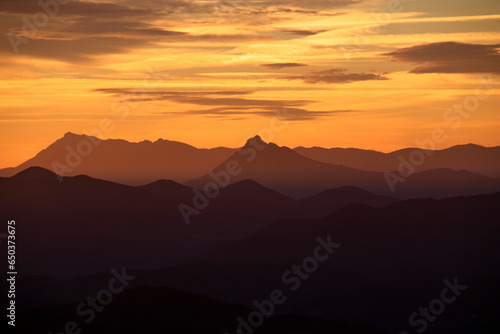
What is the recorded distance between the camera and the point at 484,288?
168 metres

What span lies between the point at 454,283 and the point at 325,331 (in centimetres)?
8877

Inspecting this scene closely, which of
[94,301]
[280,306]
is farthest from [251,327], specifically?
[280,306]

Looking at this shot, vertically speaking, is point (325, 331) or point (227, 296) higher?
point (325, 331)

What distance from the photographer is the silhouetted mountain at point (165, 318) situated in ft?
310

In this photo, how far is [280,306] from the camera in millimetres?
182125

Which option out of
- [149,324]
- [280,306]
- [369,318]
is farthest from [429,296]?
[149,324]

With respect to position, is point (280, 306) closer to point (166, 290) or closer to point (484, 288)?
point (484, 288)

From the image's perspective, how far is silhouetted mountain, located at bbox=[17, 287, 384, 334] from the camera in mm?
94438

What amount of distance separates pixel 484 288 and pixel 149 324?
102m

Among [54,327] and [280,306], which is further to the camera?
[280,306]

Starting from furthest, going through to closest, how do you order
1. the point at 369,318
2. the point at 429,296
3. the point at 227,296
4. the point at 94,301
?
the point at 227,296
the point at 429,296
the point at 369,318
the point at 94,301

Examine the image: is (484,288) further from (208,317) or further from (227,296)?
(208,317)

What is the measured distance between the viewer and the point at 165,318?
321ft

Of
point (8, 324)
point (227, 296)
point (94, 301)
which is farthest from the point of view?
point (227, 296)
